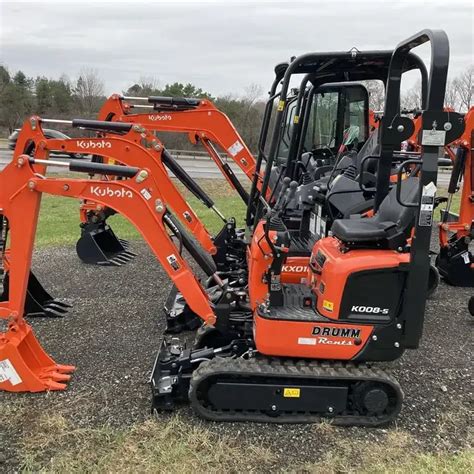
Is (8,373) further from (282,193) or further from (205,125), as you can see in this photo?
(205,125)

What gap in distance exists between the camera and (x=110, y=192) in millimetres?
3914

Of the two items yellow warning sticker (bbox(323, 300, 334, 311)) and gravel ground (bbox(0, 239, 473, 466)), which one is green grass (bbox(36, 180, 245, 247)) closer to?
gravel ground (bbox(0, 239, 473, 466))

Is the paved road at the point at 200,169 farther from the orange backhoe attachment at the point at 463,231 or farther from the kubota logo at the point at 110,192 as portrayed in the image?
the kubota logo at the point at 110,192

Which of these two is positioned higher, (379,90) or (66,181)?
(379,90)

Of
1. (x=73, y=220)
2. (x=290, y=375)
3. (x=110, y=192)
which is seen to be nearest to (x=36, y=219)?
(x=110, y=192)

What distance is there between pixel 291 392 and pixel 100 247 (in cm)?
546

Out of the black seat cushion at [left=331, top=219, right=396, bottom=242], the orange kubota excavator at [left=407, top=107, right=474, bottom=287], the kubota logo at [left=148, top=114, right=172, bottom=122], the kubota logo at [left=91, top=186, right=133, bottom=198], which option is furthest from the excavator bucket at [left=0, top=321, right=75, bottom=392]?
the orange kubota excavator at [left=407, top=107, right=474, bottom=287]

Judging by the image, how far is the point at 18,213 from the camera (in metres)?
3.96

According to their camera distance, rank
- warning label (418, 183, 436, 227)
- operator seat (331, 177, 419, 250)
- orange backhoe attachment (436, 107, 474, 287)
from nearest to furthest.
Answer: warning label (418, 183, 436, 227) < operator seat (331, 177, 419, 250) < orange backhoe attachment (436, 107, 474, 287)

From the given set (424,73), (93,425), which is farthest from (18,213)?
(424,73)

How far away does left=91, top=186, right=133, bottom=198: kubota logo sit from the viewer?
3904mm

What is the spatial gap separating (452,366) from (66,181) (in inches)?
153

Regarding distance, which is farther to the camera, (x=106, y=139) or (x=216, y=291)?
(x=106, y=139)

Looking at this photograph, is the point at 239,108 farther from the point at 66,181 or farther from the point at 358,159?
the point at 66,181
